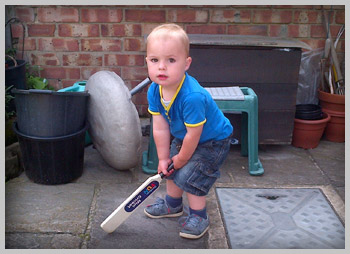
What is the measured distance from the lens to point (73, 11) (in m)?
4.14

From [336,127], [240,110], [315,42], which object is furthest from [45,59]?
[336,127]

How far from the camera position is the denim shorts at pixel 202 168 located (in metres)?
2.55

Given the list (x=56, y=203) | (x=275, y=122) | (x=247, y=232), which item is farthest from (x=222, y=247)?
(x=275, y=122)

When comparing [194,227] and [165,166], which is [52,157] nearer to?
[165,166]

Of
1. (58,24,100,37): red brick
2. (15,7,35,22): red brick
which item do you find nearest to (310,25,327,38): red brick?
(58,24,100,37): red brick

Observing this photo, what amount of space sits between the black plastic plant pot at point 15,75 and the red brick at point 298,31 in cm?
239

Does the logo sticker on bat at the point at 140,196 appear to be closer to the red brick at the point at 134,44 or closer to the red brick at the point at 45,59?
the red brick at the point at 134,44

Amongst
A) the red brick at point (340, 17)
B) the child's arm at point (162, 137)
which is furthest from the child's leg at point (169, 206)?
the red brick at point (340, 17)

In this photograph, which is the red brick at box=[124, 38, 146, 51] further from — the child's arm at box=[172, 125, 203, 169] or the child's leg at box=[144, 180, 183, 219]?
the child's arm at box=[172, 125, 203, 169]

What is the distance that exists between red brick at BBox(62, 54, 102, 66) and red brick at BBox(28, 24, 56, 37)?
9.8 inches

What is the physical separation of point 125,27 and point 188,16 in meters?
0.58

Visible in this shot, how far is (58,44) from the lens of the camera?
423 cm

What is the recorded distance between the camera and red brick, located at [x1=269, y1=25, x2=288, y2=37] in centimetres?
419

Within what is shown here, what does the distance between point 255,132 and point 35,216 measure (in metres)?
1.66
